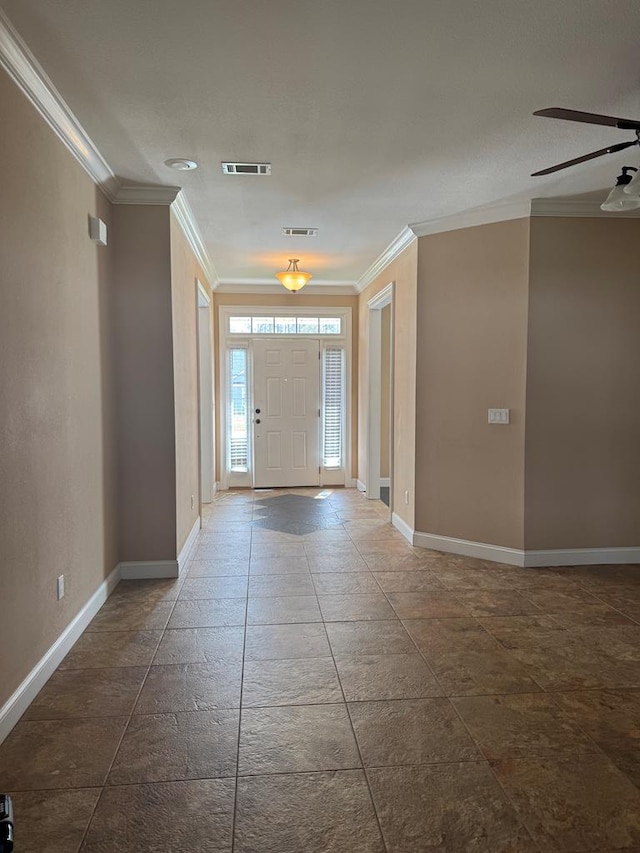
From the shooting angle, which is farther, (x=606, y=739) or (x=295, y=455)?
(x=295, y=455)

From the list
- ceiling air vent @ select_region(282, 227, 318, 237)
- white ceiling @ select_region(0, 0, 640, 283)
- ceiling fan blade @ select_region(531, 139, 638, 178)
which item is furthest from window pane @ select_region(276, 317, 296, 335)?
ceiling fan blade @ select_region(531, 139, 638, 178)

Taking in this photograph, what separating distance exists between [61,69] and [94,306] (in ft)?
4.48

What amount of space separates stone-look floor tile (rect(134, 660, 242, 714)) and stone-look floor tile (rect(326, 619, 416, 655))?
56cm

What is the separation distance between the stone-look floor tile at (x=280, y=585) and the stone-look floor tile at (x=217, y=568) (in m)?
0.19

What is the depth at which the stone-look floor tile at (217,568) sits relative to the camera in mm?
4242

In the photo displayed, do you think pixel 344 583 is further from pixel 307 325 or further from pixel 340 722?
pixel 307 325

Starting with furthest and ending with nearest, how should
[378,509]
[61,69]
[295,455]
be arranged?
[295,455], [378,509], [61,69]

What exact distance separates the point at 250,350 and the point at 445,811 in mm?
6228

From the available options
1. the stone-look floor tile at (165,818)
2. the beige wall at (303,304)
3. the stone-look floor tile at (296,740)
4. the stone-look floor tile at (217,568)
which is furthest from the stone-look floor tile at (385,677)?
the beige wall at (303,304)

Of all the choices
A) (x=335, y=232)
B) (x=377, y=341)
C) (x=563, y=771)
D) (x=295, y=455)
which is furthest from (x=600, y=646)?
(x=295, y=455)

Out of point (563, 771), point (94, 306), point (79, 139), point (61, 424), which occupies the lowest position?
point (563, 771)

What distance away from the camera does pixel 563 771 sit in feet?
6.80

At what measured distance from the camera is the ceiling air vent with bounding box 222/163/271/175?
3.43m

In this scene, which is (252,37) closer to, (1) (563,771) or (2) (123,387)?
(2) (123,387)
